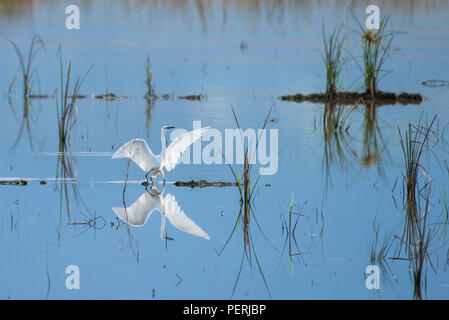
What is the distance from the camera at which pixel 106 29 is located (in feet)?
74.7

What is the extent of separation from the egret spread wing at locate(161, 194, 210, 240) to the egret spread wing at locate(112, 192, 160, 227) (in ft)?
0.27

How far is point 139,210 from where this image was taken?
7160 mm

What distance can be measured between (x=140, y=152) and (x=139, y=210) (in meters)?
0.93

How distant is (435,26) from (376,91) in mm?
9417

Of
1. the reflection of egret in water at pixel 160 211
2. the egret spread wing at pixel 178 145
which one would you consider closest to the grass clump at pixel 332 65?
the egret spread wing at pixel 178 145

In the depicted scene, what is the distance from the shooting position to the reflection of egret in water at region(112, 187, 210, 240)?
21.8ft

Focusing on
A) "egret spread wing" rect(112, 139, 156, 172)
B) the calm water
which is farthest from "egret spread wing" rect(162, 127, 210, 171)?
the calm water

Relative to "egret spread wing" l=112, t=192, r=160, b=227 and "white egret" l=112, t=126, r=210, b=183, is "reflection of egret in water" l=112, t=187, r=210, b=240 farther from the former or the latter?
"white egret" l=112, t=126, r=210, b=183

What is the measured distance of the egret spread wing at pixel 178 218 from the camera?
21.5ft

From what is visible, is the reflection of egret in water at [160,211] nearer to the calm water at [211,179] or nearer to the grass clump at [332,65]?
the calm water at [211,179]

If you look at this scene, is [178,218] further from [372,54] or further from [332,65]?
[372,54]

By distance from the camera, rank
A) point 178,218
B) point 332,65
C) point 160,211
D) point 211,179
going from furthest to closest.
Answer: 1. point 332,65
2. point 211,179
3. point 160,211
4. point 178,218

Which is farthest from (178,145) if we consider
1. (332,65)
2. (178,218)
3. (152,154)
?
(332,65)

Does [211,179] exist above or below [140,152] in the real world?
below
